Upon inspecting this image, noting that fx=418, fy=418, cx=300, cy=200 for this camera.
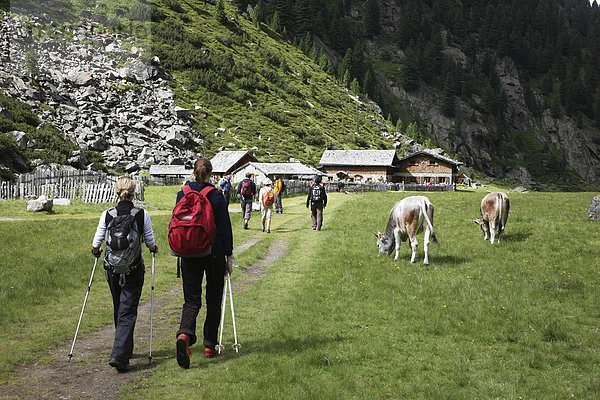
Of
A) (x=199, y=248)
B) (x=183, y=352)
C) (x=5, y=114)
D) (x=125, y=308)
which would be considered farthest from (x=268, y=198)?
(x=5, y=114)

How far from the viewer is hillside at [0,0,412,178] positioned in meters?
82.8

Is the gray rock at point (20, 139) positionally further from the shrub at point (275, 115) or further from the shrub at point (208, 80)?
the shrub at point (275, 115)

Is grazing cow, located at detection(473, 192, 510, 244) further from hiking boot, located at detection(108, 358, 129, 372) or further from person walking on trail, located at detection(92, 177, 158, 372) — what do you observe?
hiking boot, located at detection(108, 358, 129, 372)

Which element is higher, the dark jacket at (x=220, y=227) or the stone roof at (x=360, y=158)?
the stone roof at (x=360, y=158)

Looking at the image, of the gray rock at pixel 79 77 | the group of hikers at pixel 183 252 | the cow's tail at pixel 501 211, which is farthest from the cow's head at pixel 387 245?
the gray rock at pixel 79 77

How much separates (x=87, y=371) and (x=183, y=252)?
228 centimetres

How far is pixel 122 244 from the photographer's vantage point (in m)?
6.33

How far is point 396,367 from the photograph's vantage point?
20.6 feet

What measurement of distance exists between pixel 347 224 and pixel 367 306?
1474cm

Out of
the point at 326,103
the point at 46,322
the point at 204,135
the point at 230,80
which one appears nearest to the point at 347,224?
the point at 46,322

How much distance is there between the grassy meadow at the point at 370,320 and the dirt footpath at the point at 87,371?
20 cm

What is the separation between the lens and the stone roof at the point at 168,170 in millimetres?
75000

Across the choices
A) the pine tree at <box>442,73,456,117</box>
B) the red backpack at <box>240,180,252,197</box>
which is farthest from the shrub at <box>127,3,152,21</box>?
the red backpack at <box>240,180,252,197</box>

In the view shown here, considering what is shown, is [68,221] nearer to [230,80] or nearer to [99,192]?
[99,192]
